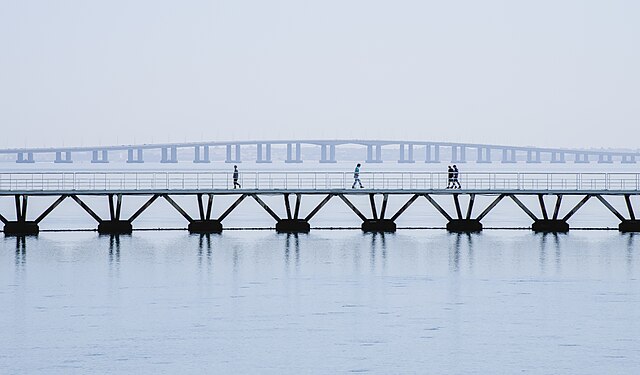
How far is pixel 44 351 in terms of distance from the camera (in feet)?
82.5

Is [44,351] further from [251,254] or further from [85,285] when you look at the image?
[251,254]

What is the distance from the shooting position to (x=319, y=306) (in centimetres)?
3198

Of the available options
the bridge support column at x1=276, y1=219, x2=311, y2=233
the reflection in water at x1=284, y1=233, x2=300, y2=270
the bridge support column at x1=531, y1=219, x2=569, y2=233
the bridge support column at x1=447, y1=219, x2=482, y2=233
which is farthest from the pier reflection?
the bridge support column at x1=531, y1=219, x2=569, y2=233

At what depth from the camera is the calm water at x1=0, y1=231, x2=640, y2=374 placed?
2445cm

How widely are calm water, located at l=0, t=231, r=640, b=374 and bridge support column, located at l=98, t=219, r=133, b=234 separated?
119cm

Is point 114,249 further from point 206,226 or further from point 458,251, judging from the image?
point 458,251

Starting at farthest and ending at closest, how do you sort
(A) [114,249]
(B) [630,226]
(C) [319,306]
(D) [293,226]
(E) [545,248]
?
(B) [630,226] < (D) [293,226] < (E) [545,248] < (A) [114,249] < (C) [319,306]

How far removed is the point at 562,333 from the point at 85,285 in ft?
50.9

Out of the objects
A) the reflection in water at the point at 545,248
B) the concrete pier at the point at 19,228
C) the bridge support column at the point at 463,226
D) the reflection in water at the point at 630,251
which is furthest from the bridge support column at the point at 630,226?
the concrete pier at the point at 19,228

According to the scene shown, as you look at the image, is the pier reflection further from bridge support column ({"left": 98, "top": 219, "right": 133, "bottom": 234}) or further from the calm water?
bridge support column ({"left": 98, "top": 219, "right": 133, "bottom": 234})

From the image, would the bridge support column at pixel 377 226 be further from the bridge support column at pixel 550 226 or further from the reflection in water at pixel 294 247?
the bridge support column at pixel 550 226

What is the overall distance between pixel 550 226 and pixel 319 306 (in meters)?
26.1

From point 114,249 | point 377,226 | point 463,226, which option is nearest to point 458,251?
point 377,226

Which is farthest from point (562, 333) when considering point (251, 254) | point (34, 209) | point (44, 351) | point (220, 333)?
point (34, 209)
